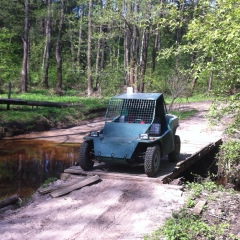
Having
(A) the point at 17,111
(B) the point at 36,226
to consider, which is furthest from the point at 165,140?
(A) the point at 17,111

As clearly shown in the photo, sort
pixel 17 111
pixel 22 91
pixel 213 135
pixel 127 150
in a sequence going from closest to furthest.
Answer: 1. pixel 127 150
2. pixel 213 135
3. pixel 17 111
4. pixel 22 91

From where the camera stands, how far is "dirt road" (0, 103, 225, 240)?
5727mm

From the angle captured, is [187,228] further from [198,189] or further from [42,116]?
[42,116]

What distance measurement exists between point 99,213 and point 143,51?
20094mm

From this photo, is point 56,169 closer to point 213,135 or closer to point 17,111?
point 213,135

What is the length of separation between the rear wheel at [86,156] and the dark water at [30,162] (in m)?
1.78

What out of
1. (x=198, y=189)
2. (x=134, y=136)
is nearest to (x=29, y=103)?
Result: (x=134, y=136)

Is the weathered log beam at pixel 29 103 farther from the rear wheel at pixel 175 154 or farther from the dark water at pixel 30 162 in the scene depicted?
the rear wheel at pixel 175 154

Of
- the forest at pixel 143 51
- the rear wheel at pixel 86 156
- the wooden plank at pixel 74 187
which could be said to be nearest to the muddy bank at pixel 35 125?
the forest at pixel 143 51

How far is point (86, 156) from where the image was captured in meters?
9.01

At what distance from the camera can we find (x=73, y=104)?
23.5 m

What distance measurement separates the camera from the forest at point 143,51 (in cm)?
832

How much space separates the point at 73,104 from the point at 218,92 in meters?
15.5

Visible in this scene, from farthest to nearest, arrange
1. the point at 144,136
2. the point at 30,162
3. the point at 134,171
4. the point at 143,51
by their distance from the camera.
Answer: the point at 143,51
the point at 30,162
the point at 134,171
the point at 144,136
